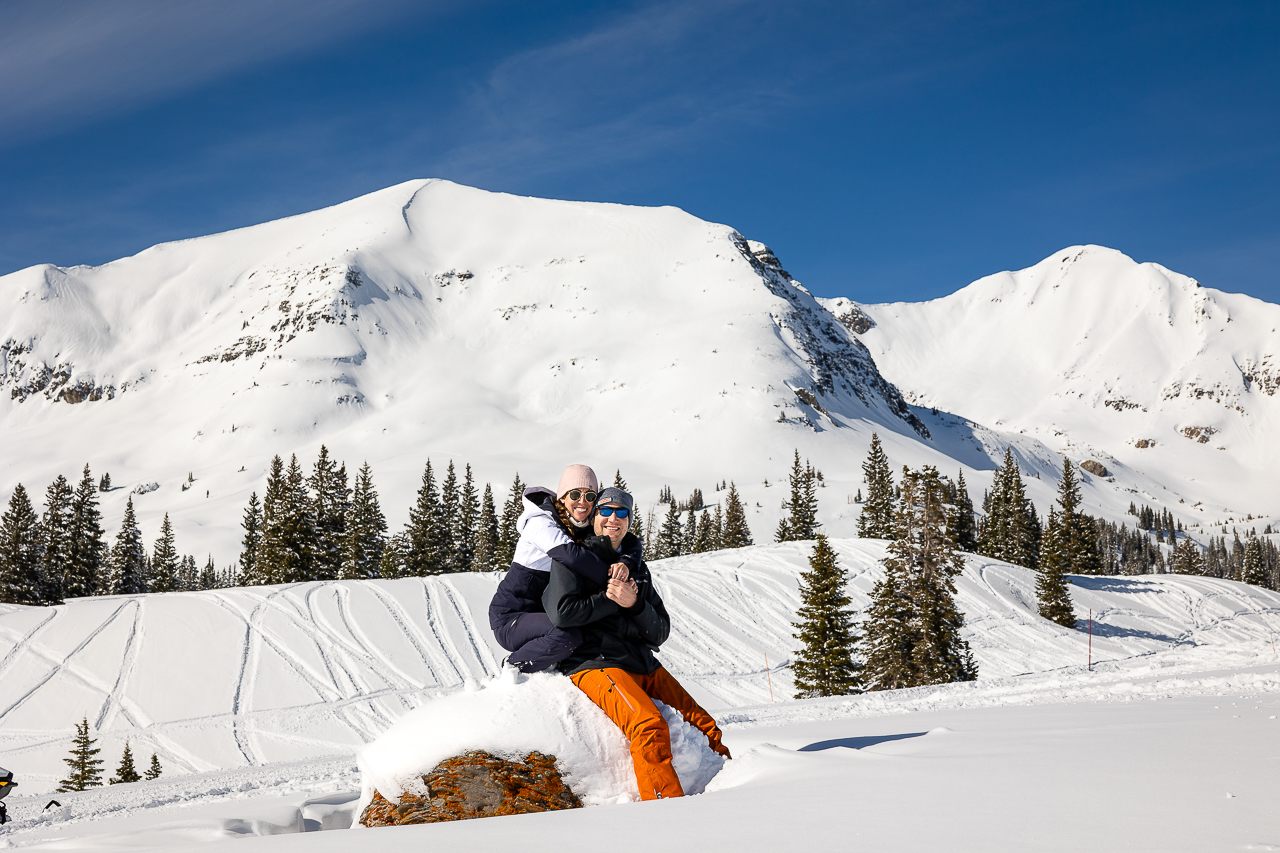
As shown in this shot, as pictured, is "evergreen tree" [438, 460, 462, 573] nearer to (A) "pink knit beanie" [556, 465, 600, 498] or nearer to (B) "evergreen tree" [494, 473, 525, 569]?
(B) "evergreen tree" [494, 473, 525, 569]

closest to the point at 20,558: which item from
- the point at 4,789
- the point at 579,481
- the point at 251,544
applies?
the point at 251,544

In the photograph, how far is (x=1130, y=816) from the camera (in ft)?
10.2

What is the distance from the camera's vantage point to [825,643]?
28.5 metres

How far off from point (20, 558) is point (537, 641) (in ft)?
168

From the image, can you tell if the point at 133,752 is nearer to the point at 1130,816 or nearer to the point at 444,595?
the point at 444,595

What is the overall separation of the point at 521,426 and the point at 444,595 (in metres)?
143

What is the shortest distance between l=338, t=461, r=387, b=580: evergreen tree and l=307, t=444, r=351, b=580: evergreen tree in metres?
0.60

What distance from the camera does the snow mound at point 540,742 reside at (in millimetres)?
5496

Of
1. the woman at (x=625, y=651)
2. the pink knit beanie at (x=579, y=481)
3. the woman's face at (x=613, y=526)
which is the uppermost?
the pink knit beanie at (x=579, y=481)

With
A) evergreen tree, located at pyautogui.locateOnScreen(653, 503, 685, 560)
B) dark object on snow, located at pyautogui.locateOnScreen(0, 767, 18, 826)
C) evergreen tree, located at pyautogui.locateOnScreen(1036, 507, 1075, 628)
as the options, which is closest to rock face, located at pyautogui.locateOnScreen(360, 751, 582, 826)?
dark object on snow, located at pyautogui.locateOnScreen(0, 767, 18, 826)

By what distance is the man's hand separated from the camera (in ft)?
18.2

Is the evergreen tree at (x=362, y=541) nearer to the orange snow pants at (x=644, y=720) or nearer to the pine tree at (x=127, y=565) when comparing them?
the pine tree at (x=127, y=565)

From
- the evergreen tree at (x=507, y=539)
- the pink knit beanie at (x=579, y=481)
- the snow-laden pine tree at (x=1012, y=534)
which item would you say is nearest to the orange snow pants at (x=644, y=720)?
the pink knit beanie at (x=579, y=481)

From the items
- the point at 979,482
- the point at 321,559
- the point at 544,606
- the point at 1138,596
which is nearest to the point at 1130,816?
the point at 544,606
